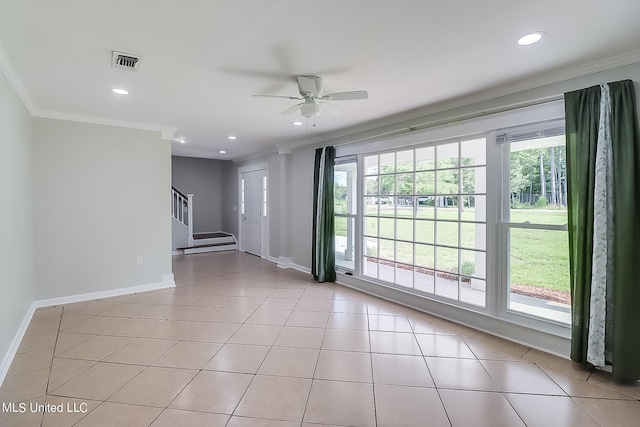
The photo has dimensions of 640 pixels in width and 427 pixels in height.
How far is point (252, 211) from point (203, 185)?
2.15 metres

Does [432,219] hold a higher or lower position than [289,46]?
lower

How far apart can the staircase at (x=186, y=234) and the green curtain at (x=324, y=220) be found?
3920 mm

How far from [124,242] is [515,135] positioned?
518cm

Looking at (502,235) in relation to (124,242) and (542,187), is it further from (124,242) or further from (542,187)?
(124,242)

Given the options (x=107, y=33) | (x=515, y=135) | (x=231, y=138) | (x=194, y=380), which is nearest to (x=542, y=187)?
(x=515, y=135)

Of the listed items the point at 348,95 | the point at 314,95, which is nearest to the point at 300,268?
the point at 314,95

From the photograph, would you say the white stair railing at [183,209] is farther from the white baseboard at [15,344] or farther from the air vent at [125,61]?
the air vent at [125,61]

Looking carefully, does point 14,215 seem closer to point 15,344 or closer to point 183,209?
point 15,344

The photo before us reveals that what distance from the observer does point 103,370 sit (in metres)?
2.45

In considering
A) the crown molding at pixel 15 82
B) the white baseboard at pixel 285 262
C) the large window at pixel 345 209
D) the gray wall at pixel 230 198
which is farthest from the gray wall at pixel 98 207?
the gray wall at pixel 230 198

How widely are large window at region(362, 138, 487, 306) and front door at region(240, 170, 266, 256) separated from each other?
351cm

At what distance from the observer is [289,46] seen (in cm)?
221

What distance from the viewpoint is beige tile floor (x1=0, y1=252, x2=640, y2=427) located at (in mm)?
1943

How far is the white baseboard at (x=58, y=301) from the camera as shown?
8.28 ft
